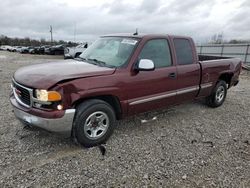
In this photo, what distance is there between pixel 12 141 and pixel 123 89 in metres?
1.99

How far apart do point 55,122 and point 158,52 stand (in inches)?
89.7

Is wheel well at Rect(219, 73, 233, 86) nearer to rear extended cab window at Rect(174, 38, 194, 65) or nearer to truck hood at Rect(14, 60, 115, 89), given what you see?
rear extended cab window at Rect(174, 38, 194, 65)

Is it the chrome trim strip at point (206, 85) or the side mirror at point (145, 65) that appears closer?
the side mirror at point (145, 65)

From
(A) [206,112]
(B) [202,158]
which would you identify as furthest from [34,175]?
(A) [206,112]

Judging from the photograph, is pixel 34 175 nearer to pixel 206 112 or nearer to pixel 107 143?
pixel 107 143

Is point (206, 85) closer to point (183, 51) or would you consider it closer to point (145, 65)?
point (183, 51)

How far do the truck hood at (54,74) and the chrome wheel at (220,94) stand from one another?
339 centimetres

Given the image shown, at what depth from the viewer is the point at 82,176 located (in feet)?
9.46

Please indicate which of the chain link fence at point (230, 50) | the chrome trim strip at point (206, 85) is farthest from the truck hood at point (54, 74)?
the chain link fence at point (230, 50)

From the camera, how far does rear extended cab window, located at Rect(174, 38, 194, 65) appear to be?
4.54 metres

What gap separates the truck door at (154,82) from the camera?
385 cm

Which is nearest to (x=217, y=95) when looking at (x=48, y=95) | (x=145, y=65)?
(x=145, y=65)

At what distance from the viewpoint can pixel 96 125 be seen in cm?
358

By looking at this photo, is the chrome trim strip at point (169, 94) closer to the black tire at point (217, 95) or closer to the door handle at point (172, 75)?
the door handle at point (172, 75)
